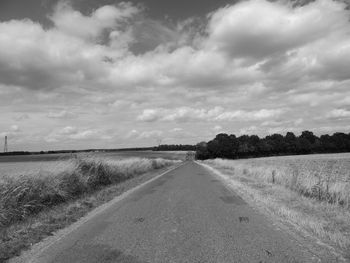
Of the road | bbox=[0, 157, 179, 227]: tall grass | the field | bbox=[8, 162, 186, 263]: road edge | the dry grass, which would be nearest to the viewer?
the road

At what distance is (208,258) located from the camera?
6102 millimetres

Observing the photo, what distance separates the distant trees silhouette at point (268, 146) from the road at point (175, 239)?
125140 millimetres

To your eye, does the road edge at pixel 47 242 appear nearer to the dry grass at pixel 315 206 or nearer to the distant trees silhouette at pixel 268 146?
the dry grass at pixel 315 206

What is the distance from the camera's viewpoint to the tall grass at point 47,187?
10.9 metres

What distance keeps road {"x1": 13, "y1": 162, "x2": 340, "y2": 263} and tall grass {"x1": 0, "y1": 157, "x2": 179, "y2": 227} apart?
2.42m

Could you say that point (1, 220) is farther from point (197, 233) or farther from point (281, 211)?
point (281, 211)

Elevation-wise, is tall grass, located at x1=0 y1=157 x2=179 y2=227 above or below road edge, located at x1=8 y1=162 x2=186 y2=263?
above

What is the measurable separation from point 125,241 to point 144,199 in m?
7.16

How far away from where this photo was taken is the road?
6211 mm

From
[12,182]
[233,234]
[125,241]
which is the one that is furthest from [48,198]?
[233,234]

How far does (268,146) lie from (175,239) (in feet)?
459

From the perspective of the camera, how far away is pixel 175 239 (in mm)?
7480

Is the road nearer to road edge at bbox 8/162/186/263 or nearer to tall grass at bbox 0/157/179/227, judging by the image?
road edge at bbox 8/162/186/263

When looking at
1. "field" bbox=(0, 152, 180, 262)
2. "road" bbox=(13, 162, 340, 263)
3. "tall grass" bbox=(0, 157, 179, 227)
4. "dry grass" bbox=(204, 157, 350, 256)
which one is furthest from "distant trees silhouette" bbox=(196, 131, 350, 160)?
"road" bbox=(13, 162, 340, 263)
